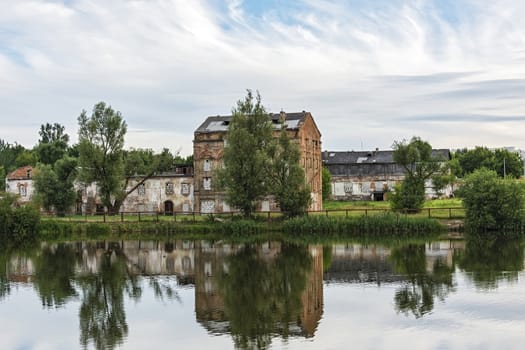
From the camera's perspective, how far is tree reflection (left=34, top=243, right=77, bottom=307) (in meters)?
24.9

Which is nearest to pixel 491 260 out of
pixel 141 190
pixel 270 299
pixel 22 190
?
pixel 270 299

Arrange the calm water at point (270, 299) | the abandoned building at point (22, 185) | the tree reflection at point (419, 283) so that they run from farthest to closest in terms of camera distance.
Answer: the abandoned building at point (22, 185) → the tree reflection at point (419, 283) → the calm water at point (270, 299)

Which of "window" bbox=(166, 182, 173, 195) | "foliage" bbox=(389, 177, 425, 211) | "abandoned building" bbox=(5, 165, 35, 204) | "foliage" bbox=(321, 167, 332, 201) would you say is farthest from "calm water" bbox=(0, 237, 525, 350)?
"foliage" bbox=(321, 167, 332, 201)

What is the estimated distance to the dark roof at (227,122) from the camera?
59.0m

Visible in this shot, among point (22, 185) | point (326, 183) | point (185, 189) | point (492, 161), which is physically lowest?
point (185, 189)

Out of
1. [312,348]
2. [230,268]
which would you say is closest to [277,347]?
[312,348]

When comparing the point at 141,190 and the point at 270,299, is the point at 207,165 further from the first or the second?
the point at 270,299

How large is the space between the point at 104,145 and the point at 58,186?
677cm

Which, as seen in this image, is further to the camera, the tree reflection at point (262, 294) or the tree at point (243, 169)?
the tree at point (243, 169)

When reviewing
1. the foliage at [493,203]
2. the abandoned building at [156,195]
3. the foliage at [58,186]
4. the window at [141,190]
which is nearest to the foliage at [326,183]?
the abandoned building at [156,195]

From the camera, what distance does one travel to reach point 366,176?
242 ft

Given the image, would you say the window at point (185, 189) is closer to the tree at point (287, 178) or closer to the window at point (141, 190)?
the window at point (141, 190)

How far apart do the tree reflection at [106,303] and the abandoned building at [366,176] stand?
139 feet

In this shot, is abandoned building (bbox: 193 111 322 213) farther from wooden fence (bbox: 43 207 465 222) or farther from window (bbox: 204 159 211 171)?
wooden fence (bbox: 43 207 465 222)
